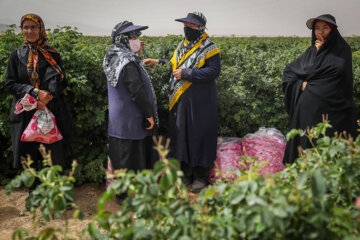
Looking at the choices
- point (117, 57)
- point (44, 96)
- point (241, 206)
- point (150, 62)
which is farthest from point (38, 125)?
point (241, 206)

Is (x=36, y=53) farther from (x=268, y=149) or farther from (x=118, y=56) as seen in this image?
(x=268, y=149)

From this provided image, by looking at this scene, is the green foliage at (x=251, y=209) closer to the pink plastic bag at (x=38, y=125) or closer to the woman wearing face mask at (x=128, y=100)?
the woman wearing face mask at (x=128, y=100)

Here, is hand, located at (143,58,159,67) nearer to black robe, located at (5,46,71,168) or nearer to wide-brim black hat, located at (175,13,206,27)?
wide-brim black hat, located at (175,13,206,27)

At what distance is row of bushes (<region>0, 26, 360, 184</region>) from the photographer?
3947 mm

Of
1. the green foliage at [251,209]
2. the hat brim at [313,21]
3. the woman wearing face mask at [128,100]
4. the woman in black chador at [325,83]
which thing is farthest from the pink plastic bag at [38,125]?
the hat brim at [313,21]

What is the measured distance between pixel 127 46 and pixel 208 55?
3.22ft

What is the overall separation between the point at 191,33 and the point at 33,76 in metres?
1.85

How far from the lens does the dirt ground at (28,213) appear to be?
131 inches

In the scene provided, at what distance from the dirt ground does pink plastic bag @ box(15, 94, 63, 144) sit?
0.89 metres

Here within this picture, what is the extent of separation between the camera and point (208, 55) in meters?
3.74

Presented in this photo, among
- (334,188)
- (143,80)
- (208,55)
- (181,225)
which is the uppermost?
(208,55)

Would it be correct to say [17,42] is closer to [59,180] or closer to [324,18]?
[59,180]

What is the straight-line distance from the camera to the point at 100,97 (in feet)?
12.9

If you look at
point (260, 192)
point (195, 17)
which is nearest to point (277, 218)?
point (260, 192)
